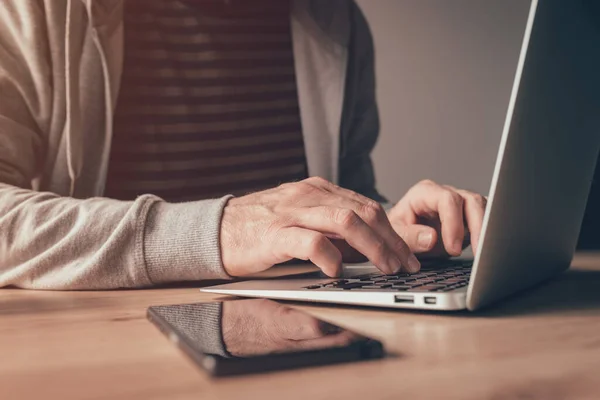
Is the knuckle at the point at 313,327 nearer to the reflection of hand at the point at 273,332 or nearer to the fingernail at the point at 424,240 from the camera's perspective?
the reflection of hand at the point at 273,332

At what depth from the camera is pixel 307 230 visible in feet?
2.21

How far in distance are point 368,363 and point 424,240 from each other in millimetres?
521

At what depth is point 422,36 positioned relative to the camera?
2.46m

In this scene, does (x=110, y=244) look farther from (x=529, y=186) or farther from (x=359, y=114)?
(x=359, y=114)

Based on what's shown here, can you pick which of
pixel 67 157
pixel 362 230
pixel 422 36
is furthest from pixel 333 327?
pixel 422 36

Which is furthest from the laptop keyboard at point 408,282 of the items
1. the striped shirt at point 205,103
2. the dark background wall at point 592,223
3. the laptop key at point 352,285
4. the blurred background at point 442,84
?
the blurred background at point 442,84

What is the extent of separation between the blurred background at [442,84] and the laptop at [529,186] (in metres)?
1.67

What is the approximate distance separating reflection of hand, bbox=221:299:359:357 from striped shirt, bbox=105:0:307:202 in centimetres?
91

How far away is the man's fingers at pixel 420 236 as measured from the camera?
34.3 inches

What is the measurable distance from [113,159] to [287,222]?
0.75m

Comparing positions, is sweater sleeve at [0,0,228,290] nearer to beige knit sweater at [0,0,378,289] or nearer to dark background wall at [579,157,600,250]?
beige knit sweater at [0,0,378,289]

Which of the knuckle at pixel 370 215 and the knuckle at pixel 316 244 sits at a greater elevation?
the knuckle at pixel 370 215

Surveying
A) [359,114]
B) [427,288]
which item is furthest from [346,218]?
[359,114]

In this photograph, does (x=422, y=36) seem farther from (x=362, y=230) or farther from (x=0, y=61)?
(x=362, y=230)
